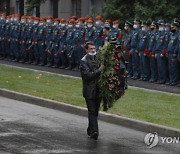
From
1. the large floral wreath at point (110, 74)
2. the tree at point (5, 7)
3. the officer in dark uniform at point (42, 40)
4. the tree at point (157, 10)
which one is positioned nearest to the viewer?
the large floral wreath at point (110, 74)

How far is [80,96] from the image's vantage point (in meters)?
16.7

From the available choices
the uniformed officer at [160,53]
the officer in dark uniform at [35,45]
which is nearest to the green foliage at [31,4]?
the officer in dark uniform at [35,45]

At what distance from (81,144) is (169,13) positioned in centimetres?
1450

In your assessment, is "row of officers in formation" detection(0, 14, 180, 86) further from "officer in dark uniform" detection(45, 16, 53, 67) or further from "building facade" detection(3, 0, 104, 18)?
"building facade" detection(3, 0, 104, 18)

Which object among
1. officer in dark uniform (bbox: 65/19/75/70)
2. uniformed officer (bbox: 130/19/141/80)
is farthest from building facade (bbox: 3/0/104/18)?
uniformed officer (bbox: 130/19/141/80)

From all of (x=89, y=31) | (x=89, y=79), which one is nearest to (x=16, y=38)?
(x=89, y=31)

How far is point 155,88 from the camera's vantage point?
18.9m

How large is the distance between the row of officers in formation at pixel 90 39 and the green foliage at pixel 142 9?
56 cm

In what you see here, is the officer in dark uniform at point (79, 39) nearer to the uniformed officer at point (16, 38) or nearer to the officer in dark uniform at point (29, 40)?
the officer in dark uniform at point (29, 40)

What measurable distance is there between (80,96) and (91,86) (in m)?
5.03

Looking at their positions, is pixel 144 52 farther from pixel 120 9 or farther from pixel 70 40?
pixel 120 9

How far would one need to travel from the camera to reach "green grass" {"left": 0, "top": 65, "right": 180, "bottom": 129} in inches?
537

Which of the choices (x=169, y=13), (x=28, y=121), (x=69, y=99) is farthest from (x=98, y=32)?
(x=28, y=121)

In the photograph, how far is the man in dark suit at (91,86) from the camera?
456 inches
